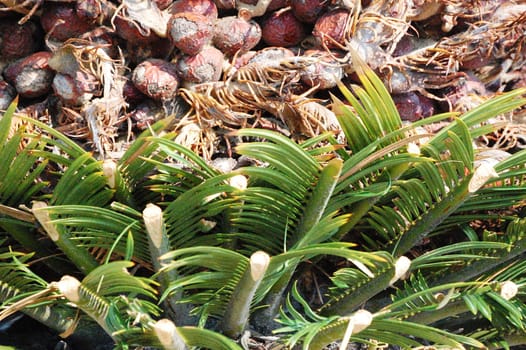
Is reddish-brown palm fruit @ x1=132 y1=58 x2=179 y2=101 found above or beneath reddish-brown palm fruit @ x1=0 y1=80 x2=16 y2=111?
above

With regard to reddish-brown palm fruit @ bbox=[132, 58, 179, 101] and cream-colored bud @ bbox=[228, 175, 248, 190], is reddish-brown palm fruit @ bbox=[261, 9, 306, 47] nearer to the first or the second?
reddish-brown palm fruit @ bbox=[132, 58, 179, 101]

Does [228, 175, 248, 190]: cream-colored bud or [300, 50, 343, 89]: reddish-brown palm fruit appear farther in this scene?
[300, 50, 343, 89]: reddish-brown palm fruit

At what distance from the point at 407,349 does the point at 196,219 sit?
365mm

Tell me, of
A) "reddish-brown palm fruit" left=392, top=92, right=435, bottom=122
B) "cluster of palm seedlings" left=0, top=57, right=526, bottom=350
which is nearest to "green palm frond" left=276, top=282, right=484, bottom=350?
"cluster of palm seedlings" left=0, top=57, right=526, bottom=350

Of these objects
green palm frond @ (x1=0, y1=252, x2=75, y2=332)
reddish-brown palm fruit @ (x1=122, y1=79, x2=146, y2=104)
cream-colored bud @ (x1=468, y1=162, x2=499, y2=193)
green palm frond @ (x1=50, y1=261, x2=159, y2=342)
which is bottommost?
green palm frond @ (x1=0, y1=252, x2=75, y2=332)

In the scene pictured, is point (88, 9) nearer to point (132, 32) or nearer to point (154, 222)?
point (132, 32)

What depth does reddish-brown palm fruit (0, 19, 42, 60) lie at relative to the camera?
1116 millimetres

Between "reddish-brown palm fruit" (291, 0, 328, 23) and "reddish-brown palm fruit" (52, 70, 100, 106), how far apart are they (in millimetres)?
374

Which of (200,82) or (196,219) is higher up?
(200,82)

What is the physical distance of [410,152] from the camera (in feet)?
3.04

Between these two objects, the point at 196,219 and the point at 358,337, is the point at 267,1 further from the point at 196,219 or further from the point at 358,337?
the point at 358,337

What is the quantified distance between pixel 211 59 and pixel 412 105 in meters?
0.38

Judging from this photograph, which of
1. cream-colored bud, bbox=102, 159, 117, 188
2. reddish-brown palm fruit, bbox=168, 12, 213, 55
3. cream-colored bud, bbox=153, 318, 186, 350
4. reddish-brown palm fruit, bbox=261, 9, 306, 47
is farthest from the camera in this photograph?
reddish-brown palm fruit, bbox=261, 9, 306, 47

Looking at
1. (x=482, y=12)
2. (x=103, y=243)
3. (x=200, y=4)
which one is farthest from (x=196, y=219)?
(x=482, y=12)
